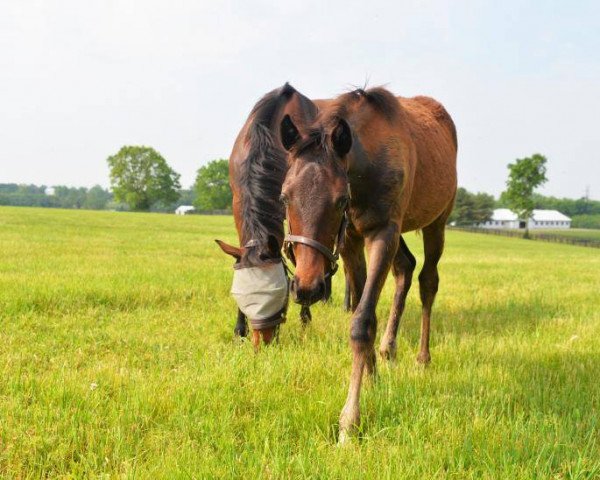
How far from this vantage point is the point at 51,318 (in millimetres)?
5516

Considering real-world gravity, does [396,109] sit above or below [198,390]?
above

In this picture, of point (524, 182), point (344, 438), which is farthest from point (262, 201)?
point (524, 182)

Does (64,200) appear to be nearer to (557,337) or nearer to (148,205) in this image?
(148,205)

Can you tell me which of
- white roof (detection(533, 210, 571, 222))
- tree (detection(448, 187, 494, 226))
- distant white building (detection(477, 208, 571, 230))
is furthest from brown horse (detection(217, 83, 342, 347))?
white roof (detection(533, 210, 571, 222))

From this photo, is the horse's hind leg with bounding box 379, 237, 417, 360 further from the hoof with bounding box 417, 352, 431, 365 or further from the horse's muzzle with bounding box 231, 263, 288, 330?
the horse's muzzle with bounding box 231, 263, 288, 330

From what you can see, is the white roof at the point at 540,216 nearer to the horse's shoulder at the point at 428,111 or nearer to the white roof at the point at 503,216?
the white roof at the point at 503,216

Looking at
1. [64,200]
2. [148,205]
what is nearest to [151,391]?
[148,205]

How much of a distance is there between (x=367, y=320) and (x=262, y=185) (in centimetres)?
159

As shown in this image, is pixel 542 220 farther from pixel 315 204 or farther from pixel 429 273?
pixel 315 204

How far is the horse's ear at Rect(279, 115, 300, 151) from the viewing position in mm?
3074

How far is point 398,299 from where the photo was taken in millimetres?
5227

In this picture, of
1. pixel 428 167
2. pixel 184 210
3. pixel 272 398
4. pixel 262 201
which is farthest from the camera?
pixel 184 210

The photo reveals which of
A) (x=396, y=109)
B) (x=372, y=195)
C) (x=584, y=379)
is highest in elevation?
(x=396, y=109)

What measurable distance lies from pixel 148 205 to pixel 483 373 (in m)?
93.6
